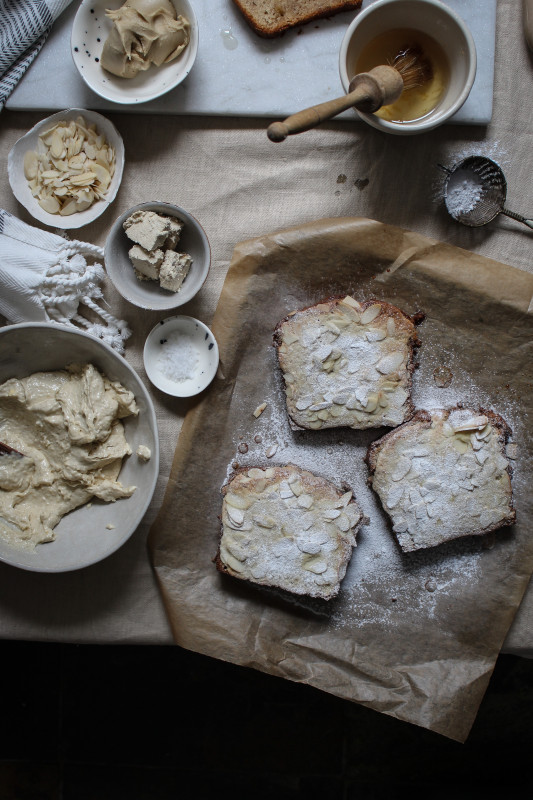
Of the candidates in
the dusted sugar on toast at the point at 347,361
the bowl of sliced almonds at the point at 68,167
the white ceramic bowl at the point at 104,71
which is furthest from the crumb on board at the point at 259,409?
the white ceramic bowl at the point at 104,71

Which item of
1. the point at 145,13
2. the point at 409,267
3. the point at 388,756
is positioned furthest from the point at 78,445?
the point at 388,756

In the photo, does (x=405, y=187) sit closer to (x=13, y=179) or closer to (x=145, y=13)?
(x=145, y=13)

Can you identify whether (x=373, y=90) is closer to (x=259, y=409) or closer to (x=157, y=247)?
(x=157, y=247)

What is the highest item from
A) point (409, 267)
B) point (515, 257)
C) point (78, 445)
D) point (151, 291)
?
point (515, 257)

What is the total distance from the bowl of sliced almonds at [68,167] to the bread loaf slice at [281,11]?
578 millimetres

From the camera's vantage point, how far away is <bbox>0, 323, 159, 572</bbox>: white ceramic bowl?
1.82m

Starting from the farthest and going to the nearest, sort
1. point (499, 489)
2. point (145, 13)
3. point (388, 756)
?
point (388, 756)
point (499, 489)
point (145, 13)

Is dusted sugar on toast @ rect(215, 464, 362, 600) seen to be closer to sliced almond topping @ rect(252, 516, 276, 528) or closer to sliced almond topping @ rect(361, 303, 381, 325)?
sliced almond topping @ rect(252, 516, 276, 528)

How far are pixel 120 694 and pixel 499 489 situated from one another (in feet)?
5.95

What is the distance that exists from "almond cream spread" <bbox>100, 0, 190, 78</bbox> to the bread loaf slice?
0.23 meters

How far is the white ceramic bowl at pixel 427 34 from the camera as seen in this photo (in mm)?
1797

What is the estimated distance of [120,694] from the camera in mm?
2613

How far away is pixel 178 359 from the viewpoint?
6.57 ft

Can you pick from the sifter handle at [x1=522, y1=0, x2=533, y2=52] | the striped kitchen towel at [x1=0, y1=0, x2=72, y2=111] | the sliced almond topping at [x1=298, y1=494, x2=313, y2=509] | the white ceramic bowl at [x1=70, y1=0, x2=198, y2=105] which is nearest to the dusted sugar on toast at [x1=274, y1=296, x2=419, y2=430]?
the sliced almond topping at [x1=298, y1=494, x2=313, y2=509]
